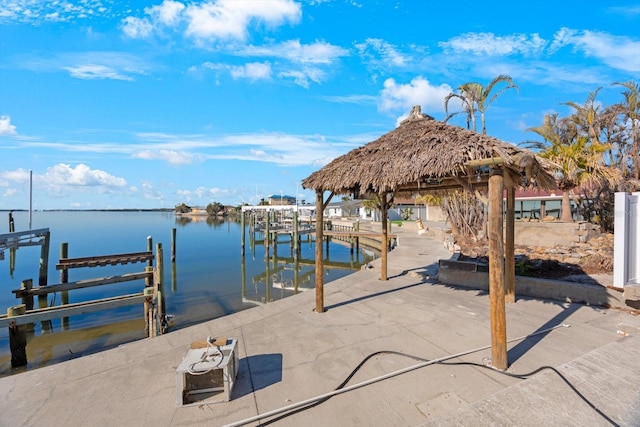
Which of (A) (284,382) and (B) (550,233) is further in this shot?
(B) (550,233)

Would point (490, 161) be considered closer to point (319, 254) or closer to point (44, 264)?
point (319, 254)

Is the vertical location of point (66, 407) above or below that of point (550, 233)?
below

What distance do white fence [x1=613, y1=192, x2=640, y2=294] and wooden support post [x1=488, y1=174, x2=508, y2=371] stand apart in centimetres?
149

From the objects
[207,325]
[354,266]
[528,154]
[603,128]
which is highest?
[603,128]

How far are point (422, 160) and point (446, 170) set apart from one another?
54cm

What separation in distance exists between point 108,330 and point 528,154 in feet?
37.0

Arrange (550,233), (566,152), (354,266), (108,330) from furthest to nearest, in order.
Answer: (354,266) < (566,152) < (550,233) < (108,330)

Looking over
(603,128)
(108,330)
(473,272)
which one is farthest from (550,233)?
(108,330)

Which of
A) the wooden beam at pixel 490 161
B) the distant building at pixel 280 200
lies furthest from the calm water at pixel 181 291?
the distant building at pixel 280 200

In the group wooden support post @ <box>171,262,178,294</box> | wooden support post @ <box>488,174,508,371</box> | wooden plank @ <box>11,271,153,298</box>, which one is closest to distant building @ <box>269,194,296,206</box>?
wooden support post @ <box>171,262,178,294</box>

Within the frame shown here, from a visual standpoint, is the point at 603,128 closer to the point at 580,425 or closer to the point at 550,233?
the point at 550,233

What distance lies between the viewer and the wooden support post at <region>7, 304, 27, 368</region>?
6.56 metres

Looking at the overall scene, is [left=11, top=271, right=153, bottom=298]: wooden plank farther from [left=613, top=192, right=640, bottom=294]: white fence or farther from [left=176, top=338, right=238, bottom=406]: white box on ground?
[left=613, top=192, right=640, bottom=294]: white fence

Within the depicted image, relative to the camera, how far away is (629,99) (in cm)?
1594
